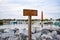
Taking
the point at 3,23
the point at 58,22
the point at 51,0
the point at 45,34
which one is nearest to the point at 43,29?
the point at 45,34

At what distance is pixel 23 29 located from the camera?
8.55 ft

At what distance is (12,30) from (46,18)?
27.4 inches

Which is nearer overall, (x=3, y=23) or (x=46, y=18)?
(x=3, y=23)

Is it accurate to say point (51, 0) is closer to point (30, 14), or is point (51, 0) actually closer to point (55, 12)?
point (55, 12)

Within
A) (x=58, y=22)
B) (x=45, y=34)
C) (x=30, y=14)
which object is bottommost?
(x=45, y=34)

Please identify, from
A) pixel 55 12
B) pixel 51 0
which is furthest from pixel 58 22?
pixel 51 0

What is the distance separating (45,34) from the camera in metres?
2.68

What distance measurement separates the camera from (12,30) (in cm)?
257

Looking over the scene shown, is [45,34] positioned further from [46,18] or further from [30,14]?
[30,14]

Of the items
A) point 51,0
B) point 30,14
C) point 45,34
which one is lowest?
point 45,34

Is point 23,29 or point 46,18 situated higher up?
point 46,18

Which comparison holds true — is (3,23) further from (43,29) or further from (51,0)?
(51,0)

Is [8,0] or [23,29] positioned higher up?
[8,0]

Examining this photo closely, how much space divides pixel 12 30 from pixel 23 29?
206 mm
